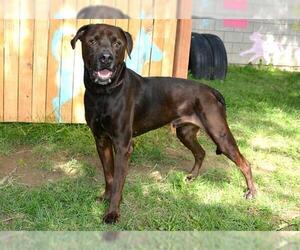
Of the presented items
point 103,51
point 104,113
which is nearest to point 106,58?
point 103,51

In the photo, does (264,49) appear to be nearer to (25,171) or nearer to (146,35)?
(146,35)

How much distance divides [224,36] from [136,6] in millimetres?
6981

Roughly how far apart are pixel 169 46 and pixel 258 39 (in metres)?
6.91

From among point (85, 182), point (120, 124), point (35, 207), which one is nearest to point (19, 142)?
point (85, 182)

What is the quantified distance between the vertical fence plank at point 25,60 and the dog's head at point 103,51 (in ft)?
7.20

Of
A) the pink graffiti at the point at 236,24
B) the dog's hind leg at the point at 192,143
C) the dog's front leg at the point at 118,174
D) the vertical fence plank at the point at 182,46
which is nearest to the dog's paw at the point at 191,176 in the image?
the dog's hind leg at the point at 192,143

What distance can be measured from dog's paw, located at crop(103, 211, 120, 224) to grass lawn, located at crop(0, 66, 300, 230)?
44mm

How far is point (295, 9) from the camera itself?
3.83 metres

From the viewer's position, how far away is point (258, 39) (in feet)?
40.9

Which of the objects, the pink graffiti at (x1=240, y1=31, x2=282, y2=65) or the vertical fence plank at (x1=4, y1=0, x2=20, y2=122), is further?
the pink graffiti at (x1=240, y1=31, x2=282, y2=65)

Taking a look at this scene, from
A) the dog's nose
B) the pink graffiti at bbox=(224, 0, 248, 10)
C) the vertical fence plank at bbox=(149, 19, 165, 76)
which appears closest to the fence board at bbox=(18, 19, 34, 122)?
the vertical fence plank at bbox=(149, 19, 165, 76)

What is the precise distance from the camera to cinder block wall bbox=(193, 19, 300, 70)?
12406 millimetres

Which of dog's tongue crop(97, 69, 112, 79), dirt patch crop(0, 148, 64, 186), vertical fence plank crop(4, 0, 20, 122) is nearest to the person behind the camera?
dog's tongue crop(97, 69, 112, 79)

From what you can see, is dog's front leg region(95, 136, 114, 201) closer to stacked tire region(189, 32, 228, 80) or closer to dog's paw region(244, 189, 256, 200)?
dog's paw region(244, 189, 256, 200)
